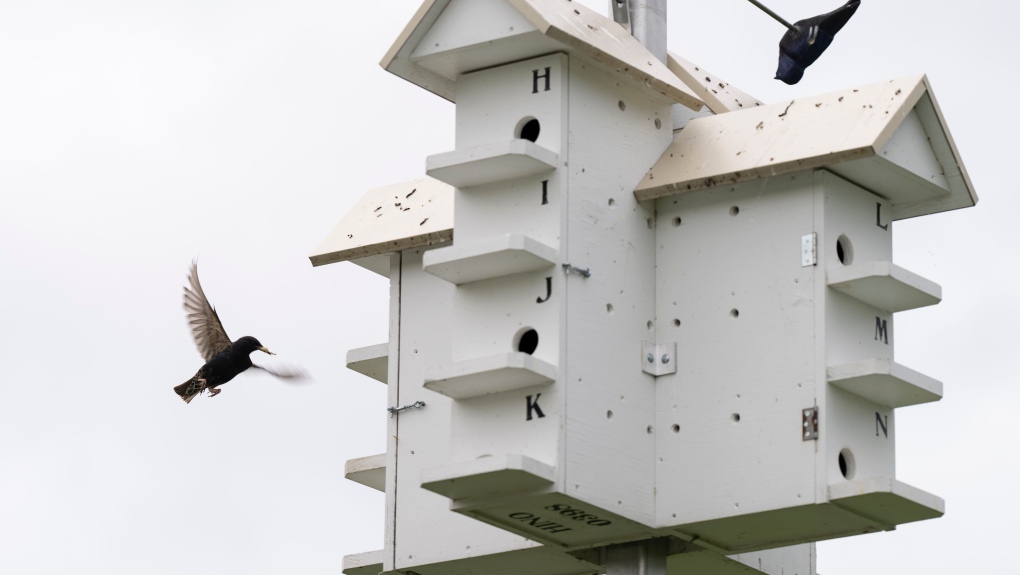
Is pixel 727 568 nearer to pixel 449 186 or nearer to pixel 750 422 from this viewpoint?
pixel 750 422

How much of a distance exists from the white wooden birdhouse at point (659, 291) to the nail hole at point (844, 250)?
0.05ft

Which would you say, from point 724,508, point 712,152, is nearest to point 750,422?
point 724,508

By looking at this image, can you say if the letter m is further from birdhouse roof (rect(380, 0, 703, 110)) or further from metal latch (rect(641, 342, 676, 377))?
birdhouse roof (rect(380, 0, 703, 110))

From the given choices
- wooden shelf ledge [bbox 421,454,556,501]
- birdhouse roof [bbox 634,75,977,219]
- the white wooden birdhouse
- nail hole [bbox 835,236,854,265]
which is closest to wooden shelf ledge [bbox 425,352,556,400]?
the white wooden birdhouse

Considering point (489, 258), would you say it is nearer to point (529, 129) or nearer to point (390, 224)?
point (529, 129)

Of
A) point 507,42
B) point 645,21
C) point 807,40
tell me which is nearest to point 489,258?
point 507,42

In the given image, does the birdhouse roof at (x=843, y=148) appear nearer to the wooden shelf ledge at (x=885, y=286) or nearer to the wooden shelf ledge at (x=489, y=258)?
the wooden shelf ledge at (x=885, y=286)

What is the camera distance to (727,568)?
1967cm

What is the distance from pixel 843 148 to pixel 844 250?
0.83 metres

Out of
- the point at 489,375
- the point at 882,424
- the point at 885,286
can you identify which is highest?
the point at 885,286

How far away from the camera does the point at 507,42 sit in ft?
61.6

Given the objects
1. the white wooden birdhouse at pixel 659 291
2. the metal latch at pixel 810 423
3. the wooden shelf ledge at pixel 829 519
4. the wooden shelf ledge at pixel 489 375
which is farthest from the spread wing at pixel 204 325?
→ the metal latch at pixel 810 423

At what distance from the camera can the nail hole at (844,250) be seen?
18734mm

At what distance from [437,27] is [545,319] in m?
2.18
